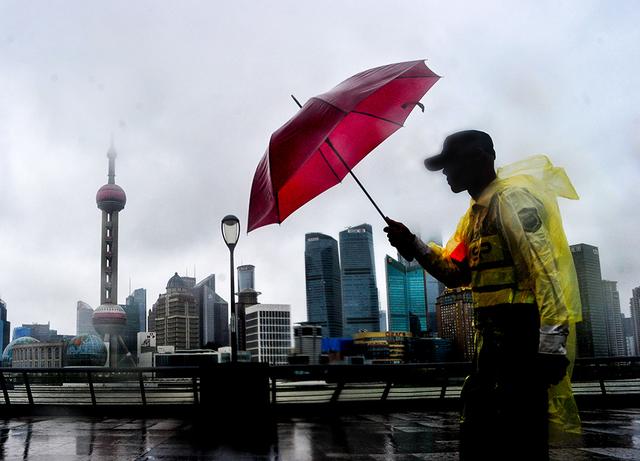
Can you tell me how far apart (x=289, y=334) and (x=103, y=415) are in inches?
6469

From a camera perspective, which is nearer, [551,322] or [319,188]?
[551,322]

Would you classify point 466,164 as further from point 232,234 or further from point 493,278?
point 232,234

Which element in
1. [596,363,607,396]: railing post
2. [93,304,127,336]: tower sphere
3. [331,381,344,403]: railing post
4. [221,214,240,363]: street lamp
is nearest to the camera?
[221,214,240,363]: street lamp

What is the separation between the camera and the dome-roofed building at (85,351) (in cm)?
15550

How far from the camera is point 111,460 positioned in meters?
6.70

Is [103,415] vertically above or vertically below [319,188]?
below

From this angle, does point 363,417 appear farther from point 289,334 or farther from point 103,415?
point 289,334

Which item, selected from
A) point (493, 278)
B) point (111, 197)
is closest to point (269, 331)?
point (111, 197)

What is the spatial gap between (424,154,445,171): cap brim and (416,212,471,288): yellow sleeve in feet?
1.09

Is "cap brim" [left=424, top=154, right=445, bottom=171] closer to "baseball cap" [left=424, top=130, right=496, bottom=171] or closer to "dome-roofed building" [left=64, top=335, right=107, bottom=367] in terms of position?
"baseball cap" [left=424, top=130, right=496, bottom=171]

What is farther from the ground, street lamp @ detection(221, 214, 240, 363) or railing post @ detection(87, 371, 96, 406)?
street lamp @ detection(221, 214, 240, 363)

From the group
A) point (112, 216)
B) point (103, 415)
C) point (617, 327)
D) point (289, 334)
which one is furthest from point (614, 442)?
point (289, 334)

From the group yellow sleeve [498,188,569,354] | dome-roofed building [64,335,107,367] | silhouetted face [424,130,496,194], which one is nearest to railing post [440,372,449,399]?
silhouetted face [424,130,496,194]

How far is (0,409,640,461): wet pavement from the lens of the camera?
7027mm
